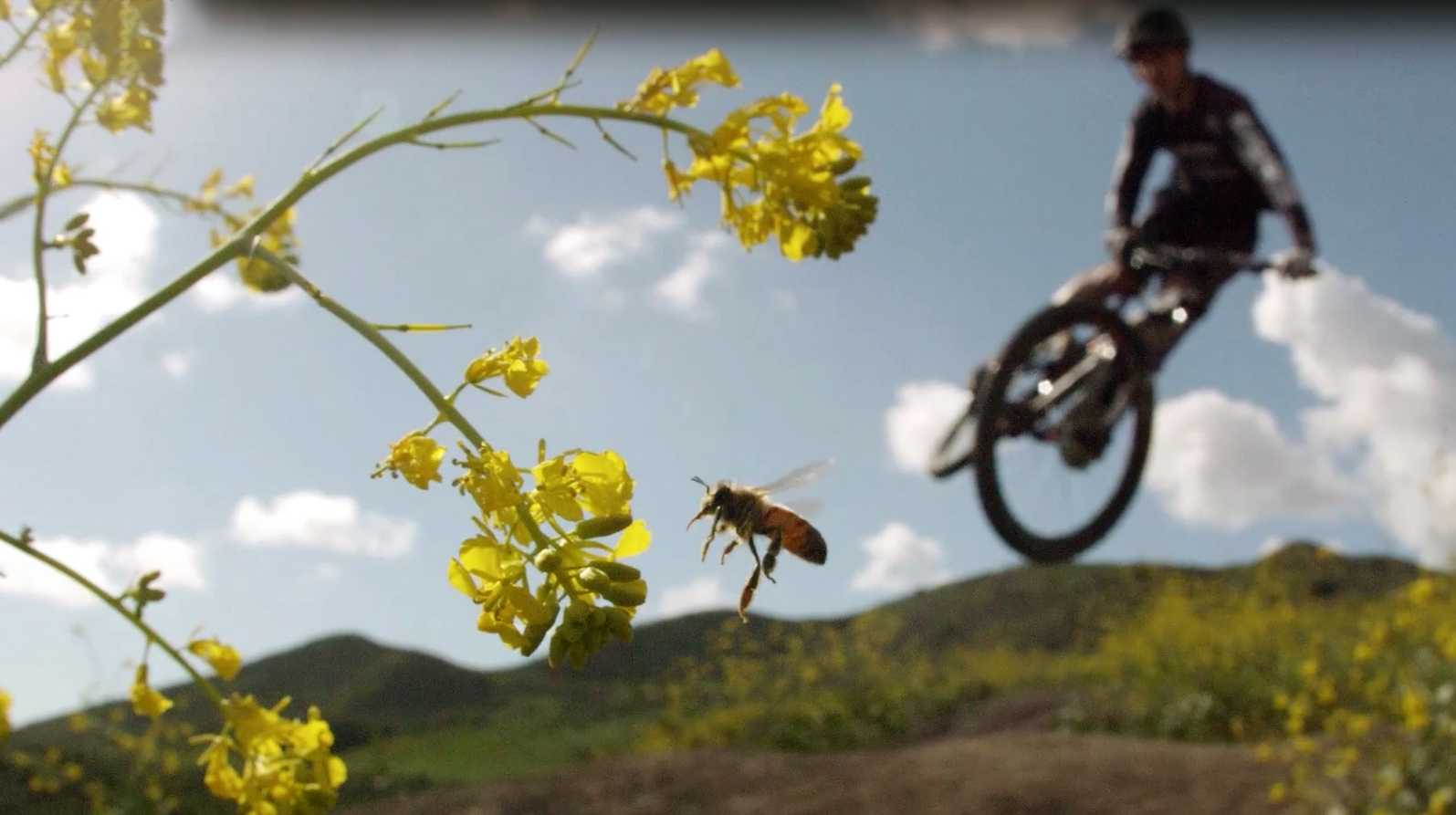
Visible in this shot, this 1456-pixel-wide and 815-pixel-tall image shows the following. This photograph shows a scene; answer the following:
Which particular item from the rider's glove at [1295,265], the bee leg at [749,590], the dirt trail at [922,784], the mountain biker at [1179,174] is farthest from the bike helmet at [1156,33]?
the bee leg at [749,590]

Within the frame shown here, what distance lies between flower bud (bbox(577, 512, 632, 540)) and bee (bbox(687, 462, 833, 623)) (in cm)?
31

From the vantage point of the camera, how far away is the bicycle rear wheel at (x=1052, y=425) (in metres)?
4.94

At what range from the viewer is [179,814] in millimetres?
6715

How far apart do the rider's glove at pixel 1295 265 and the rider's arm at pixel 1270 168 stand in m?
0.14

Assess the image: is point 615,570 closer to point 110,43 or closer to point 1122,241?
point 110,43

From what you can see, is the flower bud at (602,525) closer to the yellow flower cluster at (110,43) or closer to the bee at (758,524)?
the bee at (758,524)

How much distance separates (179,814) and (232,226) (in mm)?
6125

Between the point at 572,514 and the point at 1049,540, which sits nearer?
the point at 572,514

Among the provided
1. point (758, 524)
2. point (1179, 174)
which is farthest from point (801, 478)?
point (1179, 174)

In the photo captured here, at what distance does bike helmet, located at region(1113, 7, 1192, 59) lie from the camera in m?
5.22

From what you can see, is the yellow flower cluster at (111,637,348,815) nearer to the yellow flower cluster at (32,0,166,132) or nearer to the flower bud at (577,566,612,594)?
the flower bud at (577,566,612,594)

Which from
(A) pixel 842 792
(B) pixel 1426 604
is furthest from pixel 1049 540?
(B) pixel 1426 604

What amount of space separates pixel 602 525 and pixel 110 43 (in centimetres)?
98

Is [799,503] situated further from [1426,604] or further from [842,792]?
[1426,604]
